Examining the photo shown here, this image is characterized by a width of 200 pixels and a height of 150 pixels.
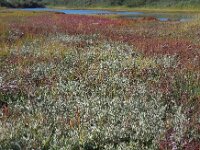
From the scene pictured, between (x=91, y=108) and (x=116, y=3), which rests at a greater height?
(x=91, y=108)

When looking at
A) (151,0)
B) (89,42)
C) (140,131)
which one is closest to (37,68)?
(140,131)

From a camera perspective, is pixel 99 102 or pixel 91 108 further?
pixel 99 102

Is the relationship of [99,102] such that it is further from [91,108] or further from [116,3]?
[116,3]

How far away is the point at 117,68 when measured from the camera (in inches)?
492

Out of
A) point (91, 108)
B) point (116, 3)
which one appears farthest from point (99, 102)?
point (116, 3)

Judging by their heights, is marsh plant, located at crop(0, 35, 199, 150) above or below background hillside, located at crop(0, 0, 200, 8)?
above

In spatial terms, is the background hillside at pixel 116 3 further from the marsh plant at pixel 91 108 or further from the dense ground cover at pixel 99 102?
the marsh plant at pixel 91 108

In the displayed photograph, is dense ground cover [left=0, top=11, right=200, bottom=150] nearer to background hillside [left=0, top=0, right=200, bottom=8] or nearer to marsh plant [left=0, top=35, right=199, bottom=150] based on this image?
marsh plant [left=0, top=35, right=199, bottom=150]

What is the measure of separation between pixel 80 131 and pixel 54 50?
9.09 m

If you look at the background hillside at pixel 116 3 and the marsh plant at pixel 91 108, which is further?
the background hillside at pixel 116 3

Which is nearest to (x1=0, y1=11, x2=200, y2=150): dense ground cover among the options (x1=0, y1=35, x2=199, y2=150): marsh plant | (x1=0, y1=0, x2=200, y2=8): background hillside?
(x1=0, y1=35, x2=199, y2=150): marsh plant

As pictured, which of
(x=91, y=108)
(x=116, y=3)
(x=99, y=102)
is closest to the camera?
(x=91, y=108)

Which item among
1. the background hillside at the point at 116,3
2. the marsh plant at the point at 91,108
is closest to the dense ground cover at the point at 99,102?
the marsh plant at the point at 91,108

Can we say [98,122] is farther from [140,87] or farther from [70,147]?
[140,87]
